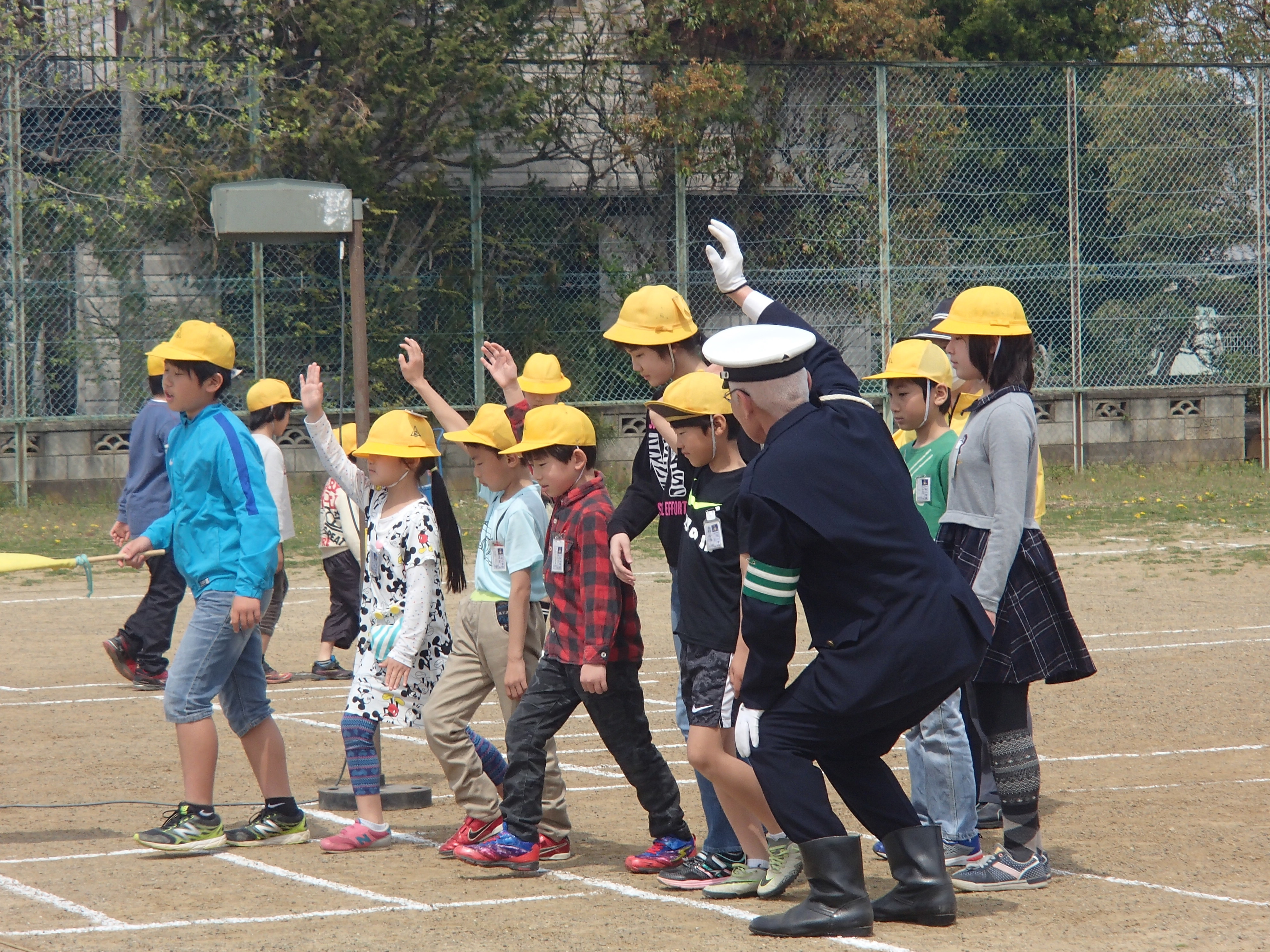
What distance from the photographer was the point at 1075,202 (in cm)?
2234

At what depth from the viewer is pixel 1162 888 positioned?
5.54 m

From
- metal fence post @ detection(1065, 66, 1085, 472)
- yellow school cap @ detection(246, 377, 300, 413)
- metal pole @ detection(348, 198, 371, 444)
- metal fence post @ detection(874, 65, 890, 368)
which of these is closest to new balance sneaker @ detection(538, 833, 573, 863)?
metal pole @ detection(348, 198, 371, 444)

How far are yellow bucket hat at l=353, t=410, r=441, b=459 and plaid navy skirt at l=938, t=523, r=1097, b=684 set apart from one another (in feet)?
7.23

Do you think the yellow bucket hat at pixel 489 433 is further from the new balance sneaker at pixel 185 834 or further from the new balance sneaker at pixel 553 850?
the new balance sneaker at pixel 185 834

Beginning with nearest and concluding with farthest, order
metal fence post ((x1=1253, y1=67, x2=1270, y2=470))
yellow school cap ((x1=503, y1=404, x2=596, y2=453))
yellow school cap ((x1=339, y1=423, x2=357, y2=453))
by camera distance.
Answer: yellow school cap ((x1=503, y1=404, x2=596, y2=453)) < yellow school cap ((x1=339, y1=423, x2=357, y2=453)) < metal fence post ((x1=1253, y1=67, x2=1270, y2=470))

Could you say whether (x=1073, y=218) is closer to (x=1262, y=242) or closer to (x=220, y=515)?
(x=1262, y=242)

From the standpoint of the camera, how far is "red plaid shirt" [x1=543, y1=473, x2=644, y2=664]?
5.87 meters

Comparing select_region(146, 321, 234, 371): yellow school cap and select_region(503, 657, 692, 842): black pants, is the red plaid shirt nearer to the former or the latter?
select_region(503, 657, 692, 842): black pants

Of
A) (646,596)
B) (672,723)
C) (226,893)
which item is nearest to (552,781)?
(226,893)

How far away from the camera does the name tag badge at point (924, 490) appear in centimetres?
638

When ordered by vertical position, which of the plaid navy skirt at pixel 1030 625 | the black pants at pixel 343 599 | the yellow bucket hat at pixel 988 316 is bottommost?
the black pants at pixel 343 599

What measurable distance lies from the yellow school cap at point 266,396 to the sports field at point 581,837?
5.92ft

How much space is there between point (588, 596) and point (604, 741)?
543 millimetres

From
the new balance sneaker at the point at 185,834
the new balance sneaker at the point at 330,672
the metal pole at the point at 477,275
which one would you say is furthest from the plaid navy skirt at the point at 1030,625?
the metal pole at the point at 477,275
